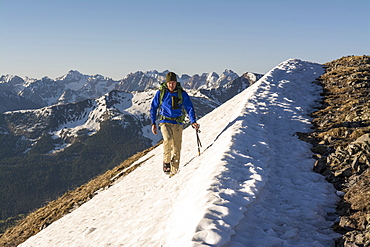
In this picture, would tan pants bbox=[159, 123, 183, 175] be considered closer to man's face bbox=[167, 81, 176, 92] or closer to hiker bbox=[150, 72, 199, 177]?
hiker bbox=[150, 72, 199, 177]

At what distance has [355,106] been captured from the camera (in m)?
13.9

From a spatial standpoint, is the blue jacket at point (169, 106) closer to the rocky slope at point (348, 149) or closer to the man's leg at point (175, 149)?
the man's leg at point (175, 149)

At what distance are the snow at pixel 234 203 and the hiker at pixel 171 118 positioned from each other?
0.88 metres

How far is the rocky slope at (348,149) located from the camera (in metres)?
5.95

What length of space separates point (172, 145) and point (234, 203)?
6165 mm

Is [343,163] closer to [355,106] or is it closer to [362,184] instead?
[362,184]

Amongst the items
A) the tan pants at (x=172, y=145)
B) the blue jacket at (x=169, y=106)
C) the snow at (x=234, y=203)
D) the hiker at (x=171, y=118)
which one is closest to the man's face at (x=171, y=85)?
the hiker at (x=171, y=118)

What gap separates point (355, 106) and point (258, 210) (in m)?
10.2

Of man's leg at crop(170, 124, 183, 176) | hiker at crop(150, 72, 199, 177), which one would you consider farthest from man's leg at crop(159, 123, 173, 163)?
man's leg at crop(170, 124, 183, 176)

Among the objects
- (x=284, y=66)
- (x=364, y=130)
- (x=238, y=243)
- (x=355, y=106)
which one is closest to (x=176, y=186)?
(x=238, y=243)

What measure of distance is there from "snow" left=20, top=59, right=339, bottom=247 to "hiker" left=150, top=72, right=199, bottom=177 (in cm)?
88

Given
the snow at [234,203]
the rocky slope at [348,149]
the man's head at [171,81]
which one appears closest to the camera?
the snow at [234,203]

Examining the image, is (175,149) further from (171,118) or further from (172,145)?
(171,118)

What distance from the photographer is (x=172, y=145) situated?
12250 millimetres
